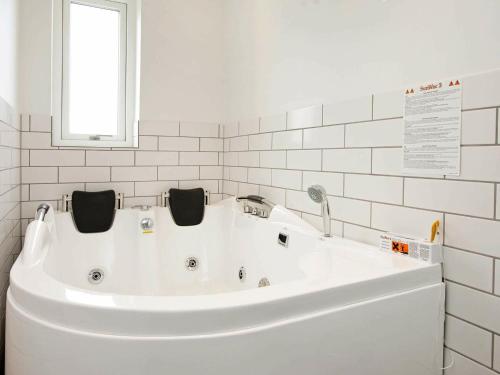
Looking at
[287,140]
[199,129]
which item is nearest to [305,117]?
[287,140]

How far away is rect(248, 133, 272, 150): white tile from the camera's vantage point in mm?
2002

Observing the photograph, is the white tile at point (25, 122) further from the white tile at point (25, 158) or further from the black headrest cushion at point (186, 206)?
the black headrest cushion at point (186, 206)

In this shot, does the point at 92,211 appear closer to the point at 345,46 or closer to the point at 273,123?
the point at 273,123

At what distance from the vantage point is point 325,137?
61.7 inches

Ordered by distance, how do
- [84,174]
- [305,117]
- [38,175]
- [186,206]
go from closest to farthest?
[305,117]
[38,175]
[84,174]
[186,206]

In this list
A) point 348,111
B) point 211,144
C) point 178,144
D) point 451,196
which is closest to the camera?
point 451,196

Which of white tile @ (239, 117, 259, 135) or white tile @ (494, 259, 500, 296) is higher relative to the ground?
white tile @ (239, 117, 259, 135)

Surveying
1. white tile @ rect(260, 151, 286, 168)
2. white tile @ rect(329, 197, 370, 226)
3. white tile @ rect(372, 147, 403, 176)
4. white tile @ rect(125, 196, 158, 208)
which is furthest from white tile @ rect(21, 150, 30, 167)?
white tile @ rect(372, 147, 403, 176)

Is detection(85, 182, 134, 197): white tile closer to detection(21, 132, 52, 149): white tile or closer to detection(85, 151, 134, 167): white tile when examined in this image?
detection(85, 151, 134, 167): white tile

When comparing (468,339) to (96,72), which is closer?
(468,339)

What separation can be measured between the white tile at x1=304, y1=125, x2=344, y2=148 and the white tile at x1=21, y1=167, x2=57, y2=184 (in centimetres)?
148

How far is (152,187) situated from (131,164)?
0.65ft

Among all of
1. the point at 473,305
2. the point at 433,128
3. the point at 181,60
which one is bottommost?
the point at 473,305

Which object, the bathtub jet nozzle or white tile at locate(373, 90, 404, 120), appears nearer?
white tile at locate(373, 90, 404, 120)
